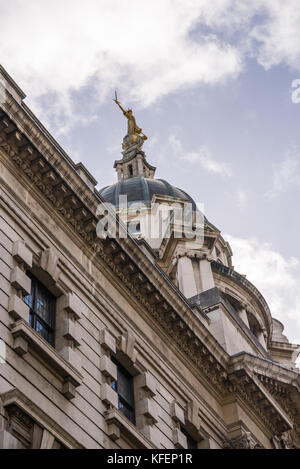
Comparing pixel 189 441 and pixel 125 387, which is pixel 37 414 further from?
pixel 189 441

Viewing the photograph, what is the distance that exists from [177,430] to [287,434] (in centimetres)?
990

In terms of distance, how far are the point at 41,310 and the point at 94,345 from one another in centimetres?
201

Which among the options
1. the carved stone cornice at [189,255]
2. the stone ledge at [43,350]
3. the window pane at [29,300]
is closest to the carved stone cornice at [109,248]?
the window pane at [29,300]

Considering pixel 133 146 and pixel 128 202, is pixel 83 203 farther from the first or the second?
pixel 133 146

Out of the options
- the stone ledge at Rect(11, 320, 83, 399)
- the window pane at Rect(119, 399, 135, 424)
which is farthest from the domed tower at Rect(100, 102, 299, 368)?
the stone ledge at Rect(11, 320, 83, 399)

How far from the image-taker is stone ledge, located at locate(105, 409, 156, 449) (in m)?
21.4

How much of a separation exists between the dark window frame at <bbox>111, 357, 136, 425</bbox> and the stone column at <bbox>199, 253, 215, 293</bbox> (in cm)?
1974

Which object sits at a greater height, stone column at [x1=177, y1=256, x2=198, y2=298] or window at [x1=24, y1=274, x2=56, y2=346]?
stone column at [x1=177, y1=256, x2=198, y2=298]

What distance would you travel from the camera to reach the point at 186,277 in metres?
44.9

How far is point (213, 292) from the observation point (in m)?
35.5

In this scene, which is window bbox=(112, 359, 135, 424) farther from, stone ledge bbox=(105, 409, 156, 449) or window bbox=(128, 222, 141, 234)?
window bbox=(128, 222, 141, 234)

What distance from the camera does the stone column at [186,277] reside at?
43531mm

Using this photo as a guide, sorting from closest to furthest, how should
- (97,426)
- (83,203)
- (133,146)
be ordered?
(97,426), (83,203), (133,146)

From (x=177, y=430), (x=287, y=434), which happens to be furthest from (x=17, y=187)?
(x=287, y=434)
